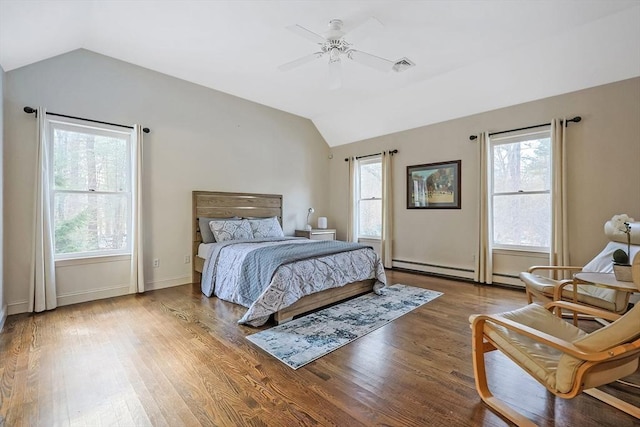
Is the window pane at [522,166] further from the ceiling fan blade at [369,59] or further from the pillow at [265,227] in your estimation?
the pillow at [265,227]

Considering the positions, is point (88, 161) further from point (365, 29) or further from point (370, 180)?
point (370, 180)

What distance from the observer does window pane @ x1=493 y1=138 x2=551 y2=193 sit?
13.4 ft

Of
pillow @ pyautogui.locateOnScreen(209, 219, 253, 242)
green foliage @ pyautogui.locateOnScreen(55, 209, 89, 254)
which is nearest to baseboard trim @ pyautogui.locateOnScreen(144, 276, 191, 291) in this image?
pillow @ pyautogui.locateOnScreen(209, 219, 253, 242)

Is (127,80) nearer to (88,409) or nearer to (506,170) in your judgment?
(88,409)

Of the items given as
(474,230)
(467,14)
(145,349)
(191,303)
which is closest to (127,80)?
(191,303)

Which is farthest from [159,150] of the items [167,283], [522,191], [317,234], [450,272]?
[522,191]

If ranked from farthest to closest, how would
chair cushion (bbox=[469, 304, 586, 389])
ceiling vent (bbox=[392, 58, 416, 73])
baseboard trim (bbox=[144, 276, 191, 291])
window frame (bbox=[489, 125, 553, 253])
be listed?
baseboard trim (bbox=[144, 276, 191, 291]), window frame (bbox=[489, 125, 553, 253]), ceiling vent (bbox=[392, 58, 416, 73]), chair cushion (bbox=[469, 304, 586, 389])

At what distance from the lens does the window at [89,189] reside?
11.5 ft

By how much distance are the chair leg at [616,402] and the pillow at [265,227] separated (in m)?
4.03

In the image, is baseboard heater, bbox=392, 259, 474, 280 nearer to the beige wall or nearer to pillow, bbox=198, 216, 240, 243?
the beige wall

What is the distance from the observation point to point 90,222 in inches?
148

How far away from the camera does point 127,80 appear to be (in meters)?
3.95

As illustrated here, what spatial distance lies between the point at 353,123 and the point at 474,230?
301cm

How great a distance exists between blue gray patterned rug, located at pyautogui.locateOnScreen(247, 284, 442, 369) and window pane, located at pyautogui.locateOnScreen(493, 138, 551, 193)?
2091 millimetres
